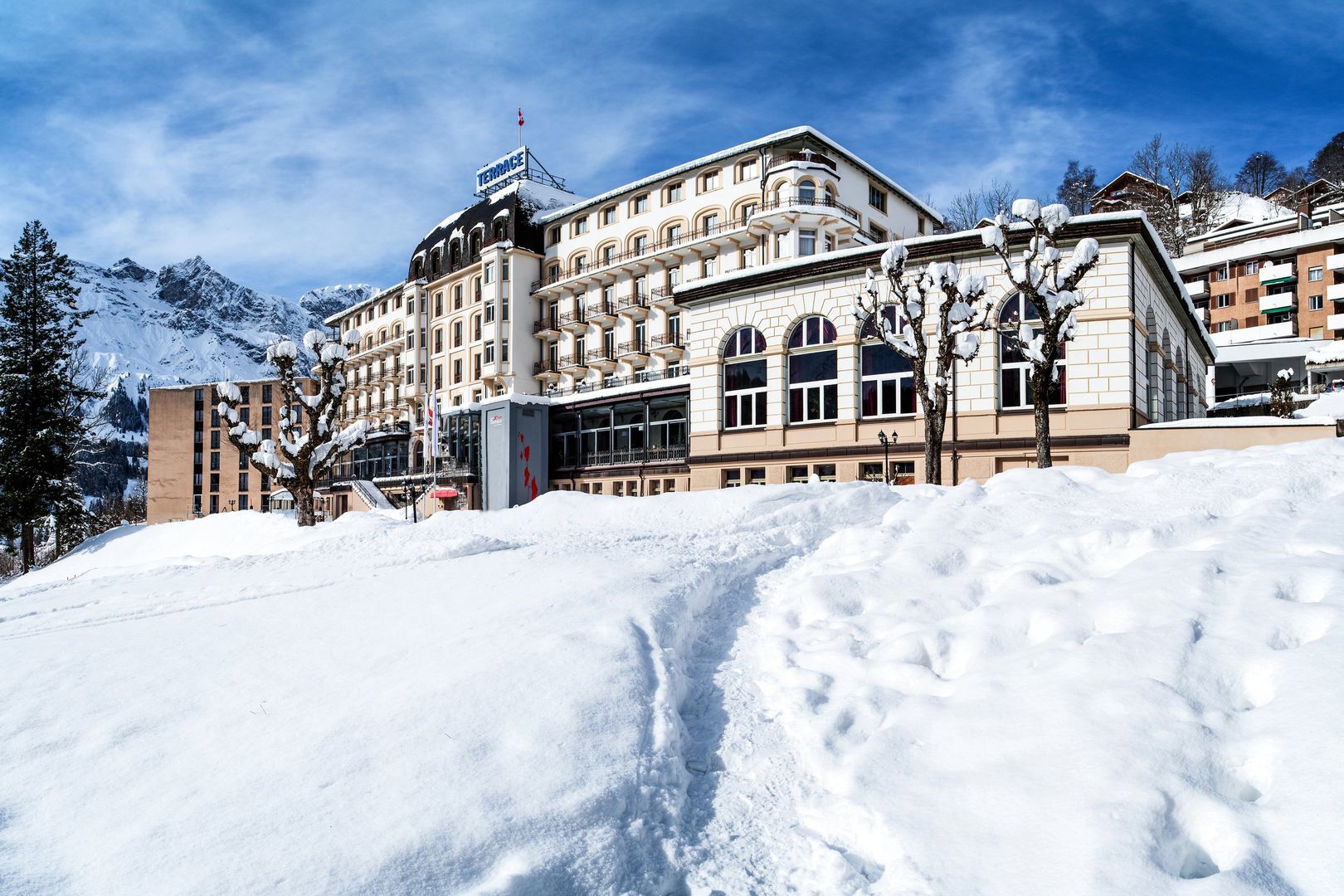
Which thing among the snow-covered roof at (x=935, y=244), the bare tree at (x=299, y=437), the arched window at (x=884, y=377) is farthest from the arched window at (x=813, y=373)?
the bare tree at (x=299, y=437)

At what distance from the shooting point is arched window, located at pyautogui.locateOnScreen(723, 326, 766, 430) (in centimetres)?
2800

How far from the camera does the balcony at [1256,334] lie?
2356 inches

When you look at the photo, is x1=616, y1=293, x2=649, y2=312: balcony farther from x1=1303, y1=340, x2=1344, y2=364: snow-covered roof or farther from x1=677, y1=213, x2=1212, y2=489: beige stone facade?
x1=1303, y1=340, x2=1344, y2=364: snow-covered roof

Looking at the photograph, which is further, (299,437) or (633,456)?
(633,456)

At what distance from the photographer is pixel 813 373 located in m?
26.8

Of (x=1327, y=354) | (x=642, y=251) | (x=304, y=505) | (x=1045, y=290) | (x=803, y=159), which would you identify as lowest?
(x=304, y=505)

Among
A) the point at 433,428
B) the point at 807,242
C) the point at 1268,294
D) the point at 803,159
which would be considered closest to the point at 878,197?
the point at 803,159

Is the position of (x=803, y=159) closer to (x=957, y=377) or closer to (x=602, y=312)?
(x=602, y=312)

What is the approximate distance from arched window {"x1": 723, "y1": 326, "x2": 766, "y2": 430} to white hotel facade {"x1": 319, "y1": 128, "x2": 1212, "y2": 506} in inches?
3.1

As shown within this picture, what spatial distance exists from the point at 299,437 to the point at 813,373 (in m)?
17.3

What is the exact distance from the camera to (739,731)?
5.38 m

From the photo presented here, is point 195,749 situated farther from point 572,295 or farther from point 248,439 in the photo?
point 572,295

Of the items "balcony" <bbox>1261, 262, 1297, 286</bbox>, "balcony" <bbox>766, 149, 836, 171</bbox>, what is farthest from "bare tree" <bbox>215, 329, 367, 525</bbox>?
"balcony" <bbox>1261, 262, 1297, 286</bbox>

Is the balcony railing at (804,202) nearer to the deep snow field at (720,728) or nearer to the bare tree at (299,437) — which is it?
the bare tree at (299,437)
